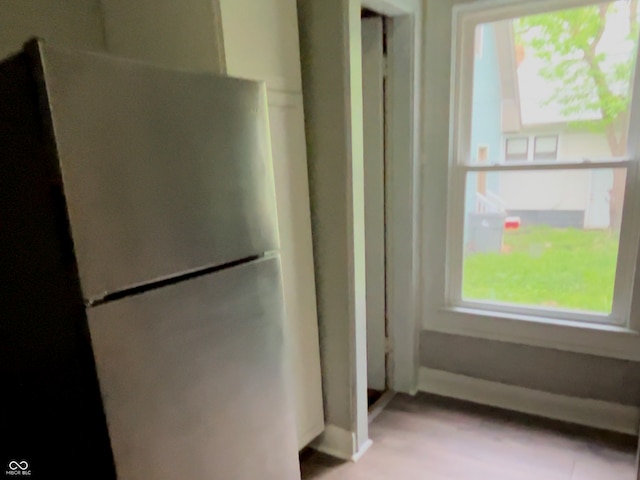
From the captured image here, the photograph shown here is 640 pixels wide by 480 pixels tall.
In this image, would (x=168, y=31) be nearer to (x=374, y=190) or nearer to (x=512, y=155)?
(x=374, y=190)

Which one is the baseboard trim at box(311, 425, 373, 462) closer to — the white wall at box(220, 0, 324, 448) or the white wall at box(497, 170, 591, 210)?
the white wall at box(220, 0, 324, 448)

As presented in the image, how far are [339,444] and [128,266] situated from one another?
1587 millimetres

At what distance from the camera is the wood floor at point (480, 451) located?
6.88 feet

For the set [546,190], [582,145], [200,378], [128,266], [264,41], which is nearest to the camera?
[128,266]

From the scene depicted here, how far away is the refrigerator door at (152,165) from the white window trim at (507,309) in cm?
151

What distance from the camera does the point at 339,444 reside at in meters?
2.27

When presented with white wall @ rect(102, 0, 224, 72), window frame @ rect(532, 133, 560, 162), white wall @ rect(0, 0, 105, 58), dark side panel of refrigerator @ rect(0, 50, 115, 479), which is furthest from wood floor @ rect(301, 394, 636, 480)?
white wall @ rect(0, 0, 105, 58)

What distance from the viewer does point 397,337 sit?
9.20 feet

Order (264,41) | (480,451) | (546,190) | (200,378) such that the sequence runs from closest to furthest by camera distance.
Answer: (200,378), (264,41), (480,451), (546,190)

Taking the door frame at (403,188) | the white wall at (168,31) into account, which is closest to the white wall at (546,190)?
the door frame at (403,188)

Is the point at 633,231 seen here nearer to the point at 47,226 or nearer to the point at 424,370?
the point at 424,370

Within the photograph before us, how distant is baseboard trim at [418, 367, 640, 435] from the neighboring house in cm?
92

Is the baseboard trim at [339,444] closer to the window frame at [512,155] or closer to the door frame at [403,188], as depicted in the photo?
the door frame at [403,188]

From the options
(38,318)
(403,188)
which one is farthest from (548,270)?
(38,318)
